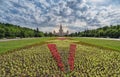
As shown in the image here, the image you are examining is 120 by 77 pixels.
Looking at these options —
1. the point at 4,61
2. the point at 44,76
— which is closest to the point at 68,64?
the point at 44,76

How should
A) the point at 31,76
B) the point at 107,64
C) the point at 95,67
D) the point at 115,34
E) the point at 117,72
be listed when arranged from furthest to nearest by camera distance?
the point at 115,34
the point at 107,64
the point at 95,67
the point at 117,72
the point at 31,76

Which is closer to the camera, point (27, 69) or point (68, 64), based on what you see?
point (27, 69)

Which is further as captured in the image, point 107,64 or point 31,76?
point 107,64

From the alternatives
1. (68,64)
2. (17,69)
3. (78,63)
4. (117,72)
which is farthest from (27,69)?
(117,72)

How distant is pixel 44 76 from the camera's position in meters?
8.04

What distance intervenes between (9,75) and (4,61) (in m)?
2.98

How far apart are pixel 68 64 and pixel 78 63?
736mm

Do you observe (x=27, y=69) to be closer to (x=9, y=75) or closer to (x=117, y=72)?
(x=9, y=75)

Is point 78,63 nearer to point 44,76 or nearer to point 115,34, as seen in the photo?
point 44,76

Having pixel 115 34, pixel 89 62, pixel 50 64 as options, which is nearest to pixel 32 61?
pixel 50 64

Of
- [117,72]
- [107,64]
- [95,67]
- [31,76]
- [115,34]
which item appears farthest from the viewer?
[115,34]

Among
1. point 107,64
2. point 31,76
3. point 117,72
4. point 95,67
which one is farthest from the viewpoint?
point 107,64

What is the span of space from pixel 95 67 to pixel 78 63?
1.19 meters

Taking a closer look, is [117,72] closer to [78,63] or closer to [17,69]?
[78,63]
